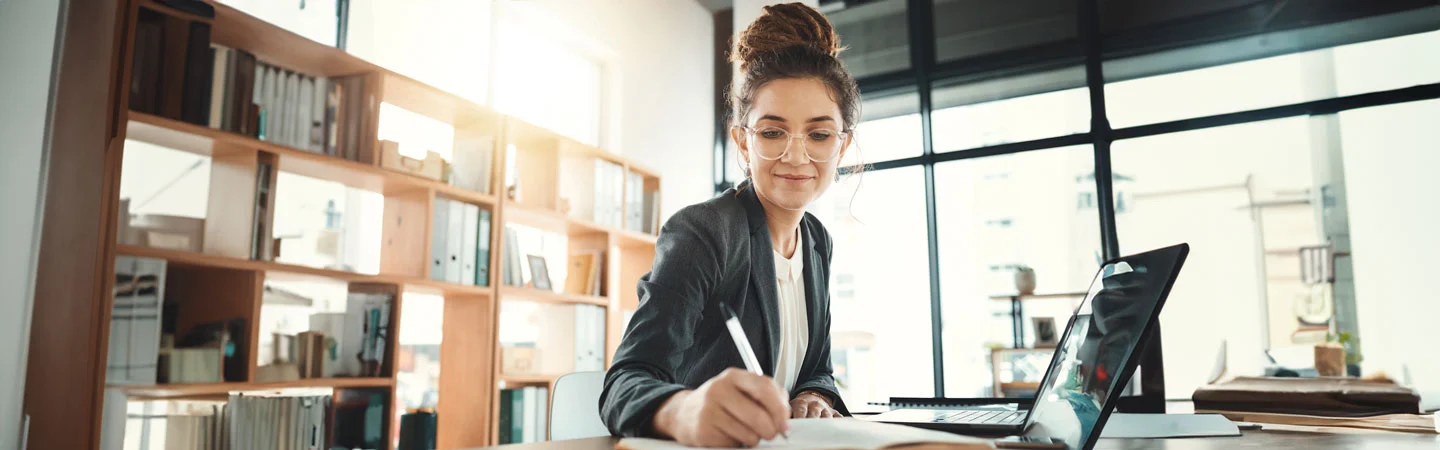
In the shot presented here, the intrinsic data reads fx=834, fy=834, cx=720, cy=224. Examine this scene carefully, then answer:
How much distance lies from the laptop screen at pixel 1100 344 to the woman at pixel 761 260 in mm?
327

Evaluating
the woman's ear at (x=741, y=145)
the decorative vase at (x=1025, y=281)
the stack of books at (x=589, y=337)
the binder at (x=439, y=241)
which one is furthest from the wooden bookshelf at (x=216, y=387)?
the decorative vase at (x=1025, y=281)

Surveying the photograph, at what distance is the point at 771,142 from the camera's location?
1160 mm

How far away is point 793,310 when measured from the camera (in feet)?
4.23

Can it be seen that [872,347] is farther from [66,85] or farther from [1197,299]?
[66,85]

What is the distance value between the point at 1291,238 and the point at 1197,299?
56 centimetres

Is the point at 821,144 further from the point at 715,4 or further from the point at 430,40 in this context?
the point at 715,4

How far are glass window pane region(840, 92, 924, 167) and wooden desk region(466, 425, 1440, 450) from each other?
4.39 meters

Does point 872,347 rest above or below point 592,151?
below

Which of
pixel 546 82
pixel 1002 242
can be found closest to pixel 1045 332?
pixel 1002 242

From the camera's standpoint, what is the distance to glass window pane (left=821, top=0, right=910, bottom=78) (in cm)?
547

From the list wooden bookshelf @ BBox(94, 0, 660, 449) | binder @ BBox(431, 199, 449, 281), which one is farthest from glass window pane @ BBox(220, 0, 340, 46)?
binder @ BBox(431, 199, 449, 281)

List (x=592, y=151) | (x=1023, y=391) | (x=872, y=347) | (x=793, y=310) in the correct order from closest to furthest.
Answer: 1. (x=793, y=310)
2. (x=592, y=151)
3. (x=1023, y=391)
4. (x=872, y=347)

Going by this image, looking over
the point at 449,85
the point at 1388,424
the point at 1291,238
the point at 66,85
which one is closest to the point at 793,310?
the point at 1388,424

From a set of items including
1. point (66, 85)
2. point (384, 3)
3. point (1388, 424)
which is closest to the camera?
point (1388, 424)
